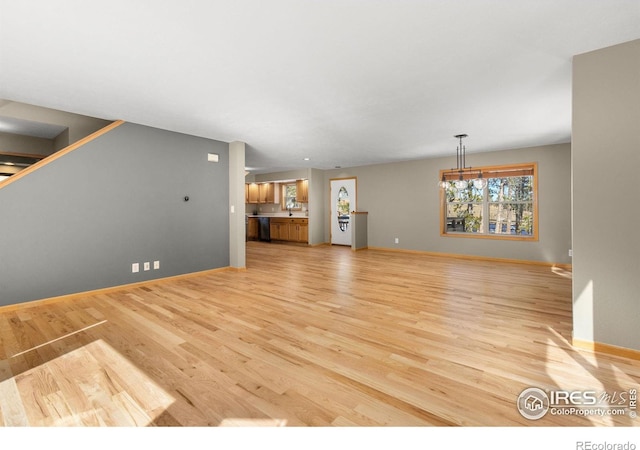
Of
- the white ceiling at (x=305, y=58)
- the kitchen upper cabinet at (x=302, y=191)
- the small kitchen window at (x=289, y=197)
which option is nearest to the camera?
the white ceiling at (x=305, y=58)

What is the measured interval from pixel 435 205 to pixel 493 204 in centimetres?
122

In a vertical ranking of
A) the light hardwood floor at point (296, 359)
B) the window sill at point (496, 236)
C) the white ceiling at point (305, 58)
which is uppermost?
the white ceiling at point (305, 58)

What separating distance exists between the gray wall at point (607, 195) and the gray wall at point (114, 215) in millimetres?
4932

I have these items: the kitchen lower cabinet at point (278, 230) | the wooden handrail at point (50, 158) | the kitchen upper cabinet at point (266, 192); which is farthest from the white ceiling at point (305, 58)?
the kitchen upper cabinet at point (266, 192)

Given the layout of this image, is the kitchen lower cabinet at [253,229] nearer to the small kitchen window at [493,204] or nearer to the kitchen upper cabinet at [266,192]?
the kitchen upper cabinet at [266,192]

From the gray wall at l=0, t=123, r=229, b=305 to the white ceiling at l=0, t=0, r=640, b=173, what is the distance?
1.84ft

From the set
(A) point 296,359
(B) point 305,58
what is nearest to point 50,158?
(B) point 305,58

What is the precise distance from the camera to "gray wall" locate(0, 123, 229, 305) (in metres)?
3.47

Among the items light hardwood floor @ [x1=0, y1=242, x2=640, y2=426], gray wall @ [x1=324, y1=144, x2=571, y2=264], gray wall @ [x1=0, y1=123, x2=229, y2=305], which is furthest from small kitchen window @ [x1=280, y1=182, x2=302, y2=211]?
light hardwood floor @ [x1=0, y1=242, x2=640, y2=426]

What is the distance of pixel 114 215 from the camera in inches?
162

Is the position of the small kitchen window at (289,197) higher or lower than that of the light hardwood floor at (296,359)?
higher

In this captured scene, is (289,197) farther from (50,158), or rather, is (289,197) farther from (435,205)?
(50,158)

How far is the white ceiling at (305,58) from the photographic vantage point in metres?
1.91

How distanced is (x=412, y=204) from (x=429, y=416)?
21.2 feet
